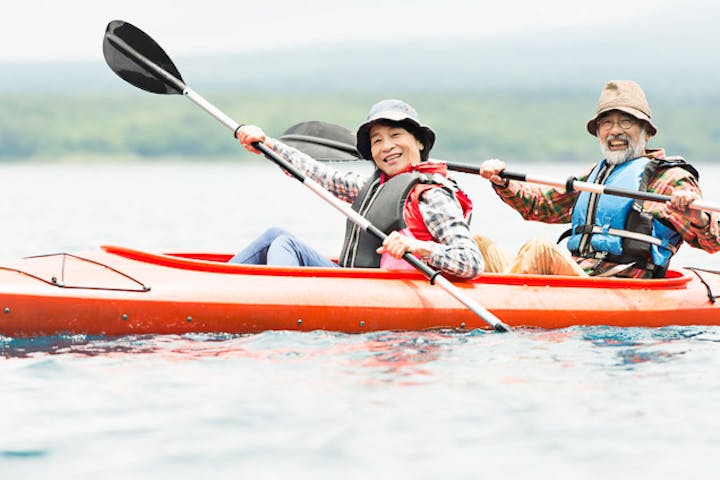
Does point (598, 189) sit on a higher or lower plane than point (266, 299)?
higher

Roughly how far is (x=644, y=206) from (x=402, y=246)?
5.83 ft

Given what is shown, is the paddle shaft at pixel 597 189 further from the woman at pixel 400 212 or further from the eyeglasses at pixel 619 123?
the woman at pixel 400 212

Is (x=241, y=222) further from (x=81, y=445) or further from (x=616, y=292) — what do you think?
(x=81, y=445)

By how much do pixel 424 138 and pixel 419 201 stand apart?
414 mm

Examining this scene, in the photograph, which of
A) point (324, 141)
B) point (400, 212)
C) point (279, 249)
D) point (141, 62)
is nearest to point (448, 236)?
point (400, 212)

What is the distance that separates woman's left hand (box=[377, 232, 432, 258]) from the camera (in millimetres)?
5934

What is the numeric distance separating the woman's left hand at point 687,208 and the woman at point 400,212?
3.92 ft

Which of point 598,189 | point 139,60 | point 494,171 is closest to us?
point 598,189

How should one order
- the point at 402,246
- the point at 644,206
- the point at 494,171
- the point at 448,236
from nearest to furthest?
the point at 402,246 < the point at 448,236 < the point at 644,206 < the point at 494,171

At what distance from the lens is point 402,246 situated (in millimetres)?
5930

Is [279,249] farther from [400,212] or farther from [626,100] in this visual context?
[626,100]

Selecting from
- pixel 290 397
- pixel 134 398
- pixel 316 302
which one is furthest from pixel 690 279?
pixel 134 398

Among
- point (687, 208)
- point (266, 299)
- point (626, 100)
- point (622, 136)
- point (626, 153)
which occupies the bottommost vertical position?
point (266, 299)

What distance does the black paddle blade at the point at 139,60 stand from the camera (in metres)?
7.68
